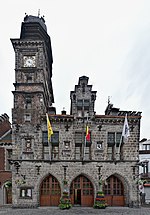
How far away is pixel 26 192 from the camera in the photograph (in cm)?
2473

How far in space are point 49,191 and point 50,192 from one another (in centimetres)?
16

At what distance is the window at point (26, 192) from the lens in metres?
24.6

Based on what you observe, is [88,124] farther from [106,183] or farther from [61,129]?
[106,183]

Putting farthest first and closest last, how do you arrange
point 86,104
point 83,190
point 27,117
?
1. point 86,104
2. point 27,117
3. point 83,190

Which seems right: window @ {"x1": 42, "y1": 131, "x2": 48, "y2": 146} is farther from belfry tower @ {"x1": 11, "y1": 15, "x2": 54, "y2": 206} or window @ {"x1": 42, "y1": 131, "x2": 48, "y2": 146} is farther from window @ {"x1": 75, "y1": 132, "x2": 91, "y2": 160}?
window @ {"x1": 75, "y1": 132, "x2": 91, "y2": 160}

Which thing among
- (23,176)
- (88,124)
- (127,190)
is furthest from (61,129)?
(127,190)

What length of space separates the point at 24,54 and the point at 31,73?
2.57 meters

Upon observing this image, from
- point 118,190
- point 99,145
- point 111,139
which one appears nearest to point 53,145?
point 99,145

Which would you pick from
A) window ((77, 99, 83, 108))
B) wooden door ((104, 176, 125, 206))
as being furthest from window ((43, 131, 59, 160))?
wooden door ((104, 176, 125, 206))

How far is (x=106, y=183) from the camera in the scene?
82.9ft

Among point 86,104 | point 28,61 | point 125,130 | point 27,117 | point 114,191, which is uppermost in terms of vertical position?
point 28,61

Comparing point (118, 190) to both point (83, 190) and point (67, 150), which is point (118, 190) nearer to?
point (83, 190)

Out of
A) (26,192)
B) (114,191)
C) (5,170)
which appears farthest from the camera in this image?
(5,170)

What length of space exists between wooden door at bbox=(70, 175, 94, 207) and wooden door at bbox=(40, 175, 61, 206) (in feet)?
5.64
